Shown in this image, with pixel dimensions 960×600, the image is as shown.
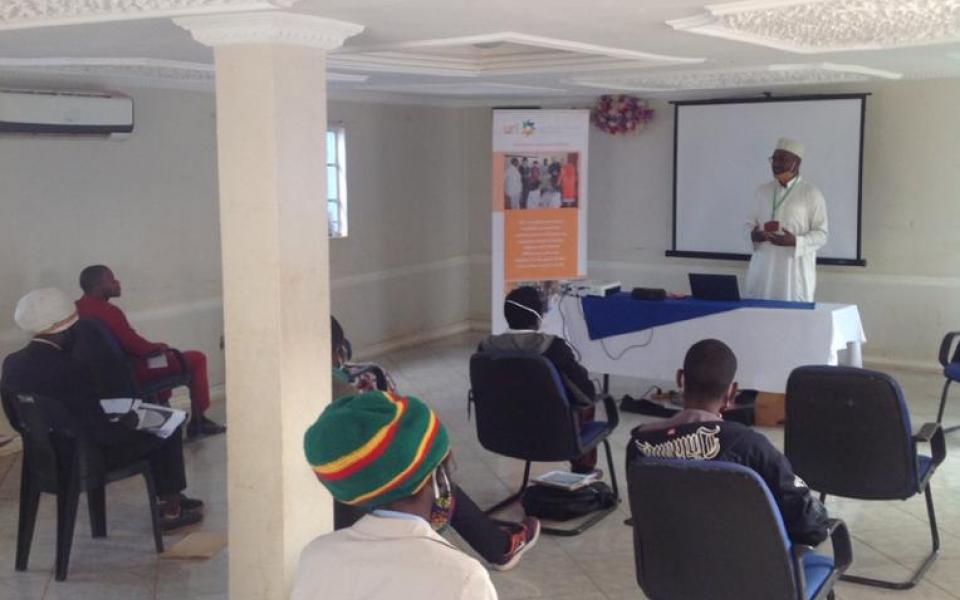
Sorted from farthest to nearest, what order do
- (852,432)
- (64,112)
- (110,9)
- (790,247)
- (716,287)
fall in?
1. (790,247)
2. (716,287)
3. (64,112)
4. (852,432)
5. (110,9)

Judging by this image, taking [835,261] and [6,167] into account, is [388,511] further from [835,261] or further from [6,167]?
[835,261]

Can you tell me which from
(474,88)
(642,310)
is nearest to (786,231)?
(642,310)

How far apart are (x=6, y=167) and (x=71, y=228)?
1.88 feet

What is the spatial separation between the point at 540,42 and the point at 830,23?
1.18m

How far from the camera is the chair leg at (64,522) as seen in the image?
4656 mm

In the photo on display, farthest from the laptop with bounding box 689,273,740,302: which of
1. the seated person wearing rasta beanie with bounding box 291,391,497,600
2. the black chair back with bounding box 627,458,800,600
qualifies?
the seated person wearing rasta beanie with bounding box 291,391,497,600

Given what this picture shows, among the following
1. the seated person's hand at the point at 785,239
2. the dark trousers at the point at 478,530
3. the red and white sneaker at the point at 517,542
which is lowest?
the red and white sneaker at the point at 517,542

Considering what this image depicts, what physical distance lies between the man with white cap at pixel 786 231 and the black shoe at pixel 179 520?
3933 millimetres

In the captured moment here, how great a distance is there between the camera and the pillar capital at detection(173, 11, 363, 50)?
3.69 metres

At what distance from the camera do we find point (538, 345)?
5133 mm

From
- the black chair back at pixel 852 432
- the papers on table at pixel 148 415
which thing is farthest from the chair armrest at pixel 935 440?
the papers on table at pixel 148 415

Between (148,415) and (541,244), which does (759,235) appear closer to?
(541,244)

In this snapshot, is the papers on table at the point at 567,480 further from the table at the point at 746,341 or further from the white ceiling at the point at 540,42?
the white ceiling at the point at 540,42

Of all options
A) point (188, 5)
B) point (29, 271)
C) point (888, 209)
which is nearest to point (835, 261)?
point (888, 209)
